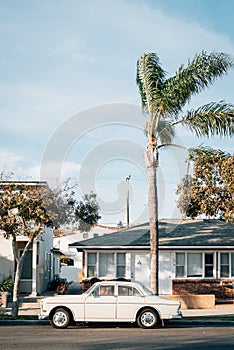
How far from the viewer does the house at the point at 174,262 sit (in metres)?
32.9

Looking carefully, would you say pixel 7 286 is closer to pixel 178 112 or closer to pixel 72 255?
pixel 178 112

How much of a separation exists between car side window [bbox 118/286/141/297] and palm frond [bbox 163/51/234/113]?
9033 mm

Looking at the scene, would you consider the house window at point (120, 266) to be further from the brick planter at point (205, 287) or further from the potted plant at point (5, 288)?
the potted plant at point (5, 288)

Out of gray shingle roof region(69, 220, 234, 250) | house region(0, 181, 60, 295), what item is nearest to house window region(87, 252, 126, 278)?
gray shingle roof region(69, 220, 234, 250)

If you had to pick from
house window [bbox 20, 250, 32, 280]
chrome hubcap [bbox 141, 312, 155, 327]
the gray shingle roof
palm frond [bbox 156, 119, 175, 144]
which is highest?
palm frond [bbox 156, 119, 175, 144]

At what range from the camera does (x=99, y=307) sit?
20453mm

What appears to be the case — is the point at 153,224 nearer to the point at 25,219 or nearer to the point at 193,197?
the point at 193,197

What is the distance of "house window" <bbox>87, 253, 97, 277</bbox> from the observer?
110 feet

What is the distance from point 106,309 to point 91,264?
526 inches

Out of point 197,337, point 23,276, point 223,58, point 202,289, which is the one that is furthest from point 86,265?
point 197,337

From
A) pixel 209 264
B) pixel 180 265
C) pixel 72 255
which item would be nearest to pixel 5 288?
pixel 180 265

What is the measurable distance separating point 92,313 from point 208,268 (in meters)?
14.1

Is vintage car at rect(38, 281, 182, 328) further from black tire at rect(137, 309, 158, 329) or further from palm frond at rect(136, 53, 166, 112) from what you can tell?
palm frond at rect(136, 53, 166, 112)

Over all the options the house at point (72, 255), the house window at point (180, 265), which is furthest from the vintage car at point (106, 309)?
the house at point (72, 255)
